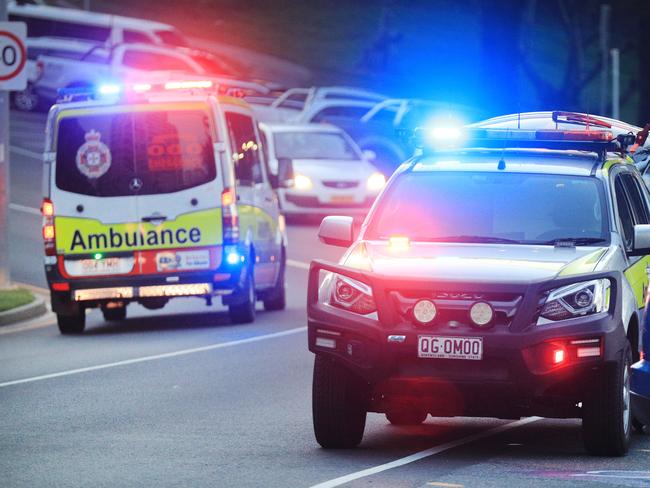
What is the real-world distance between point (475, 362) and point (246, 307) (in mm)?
9955

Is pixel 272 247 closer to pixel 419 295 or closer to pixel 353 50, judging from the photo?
pixel 419 295

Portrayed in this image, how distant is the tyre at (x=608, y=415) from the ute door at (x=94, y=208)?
31.3 ft

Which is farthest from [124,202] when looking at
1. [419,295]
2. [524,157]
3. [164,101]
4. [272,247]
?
[419,295]

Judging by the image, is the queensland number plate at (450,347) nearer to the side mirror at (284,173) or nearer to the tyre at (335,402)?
the tyre at (335,402)

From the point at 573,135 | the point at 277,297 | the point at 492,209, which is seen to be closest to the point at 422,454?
the point at 492,209

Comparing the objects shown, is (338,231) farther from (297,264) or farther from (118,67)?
(118,67)

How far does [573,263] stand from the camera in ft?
33.2

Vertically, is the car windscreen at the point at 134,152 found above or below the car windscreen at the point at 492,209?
below

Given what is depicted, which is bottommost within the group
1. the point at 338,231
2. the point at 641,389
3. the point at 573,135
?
the point at 641,389

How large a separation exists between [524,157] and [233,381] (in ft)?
11.7

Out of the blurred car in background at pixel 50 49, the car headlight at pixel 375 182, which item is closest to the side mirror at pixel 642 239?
the car headlight at pixel 375 182

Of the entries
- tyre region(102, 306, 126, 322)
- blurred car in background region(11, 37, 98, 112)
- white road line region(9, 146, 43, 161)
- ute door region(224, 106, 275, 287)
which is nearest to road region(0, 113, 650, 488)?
ute door region(224, 106, 275, 287)

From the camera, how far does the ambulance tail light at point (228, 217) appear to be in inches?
742

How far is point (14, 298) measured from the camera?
20906mm
